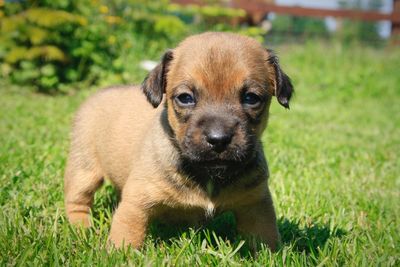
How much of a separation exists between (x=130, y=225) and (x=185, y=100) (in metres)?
0.84

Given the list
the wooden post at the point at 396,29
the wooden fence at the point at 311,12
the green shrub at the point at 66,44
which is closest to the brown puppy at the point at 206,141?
the green shrub at the point at 66,44

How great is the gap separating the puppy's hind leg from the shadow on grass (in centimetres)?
17

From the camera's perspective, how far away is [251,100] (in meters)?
2.99

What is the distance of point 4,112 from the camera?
6926 mm

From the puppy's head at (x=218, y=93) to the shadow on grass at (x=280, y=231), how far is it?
0.67 m

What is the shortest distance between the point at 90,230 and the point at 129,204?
1.23ft

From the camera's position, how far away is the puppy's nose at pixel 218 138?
261 cm

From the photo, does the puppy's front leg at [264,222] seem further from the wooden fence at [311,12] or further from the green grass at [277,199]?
the wooden fence at [311,12]

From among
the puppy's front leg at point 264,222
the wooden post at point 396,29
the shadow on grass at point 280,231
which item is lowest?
the wooden post at point 396,29

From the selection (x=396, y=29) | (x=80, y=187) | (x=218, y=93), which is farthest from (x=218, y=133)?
(x=396, y=29)

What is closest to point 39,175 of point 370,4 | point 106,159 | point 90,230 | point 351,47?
point 106,159

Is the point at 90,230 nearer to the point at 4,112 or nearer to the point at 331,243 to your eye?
the point at 331,243

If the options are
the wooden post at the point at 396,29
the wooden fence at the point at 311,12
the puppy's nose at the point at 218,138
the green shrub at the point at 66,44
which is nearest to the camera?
the puppy's nose at the point at 218,138

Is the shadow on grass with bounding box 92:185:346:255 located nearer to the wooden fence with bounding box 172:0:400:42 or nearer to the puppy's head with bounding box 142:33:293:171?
the puppy's head with bounding box 142:33:293:171
